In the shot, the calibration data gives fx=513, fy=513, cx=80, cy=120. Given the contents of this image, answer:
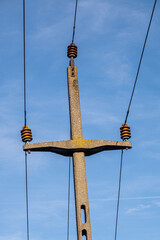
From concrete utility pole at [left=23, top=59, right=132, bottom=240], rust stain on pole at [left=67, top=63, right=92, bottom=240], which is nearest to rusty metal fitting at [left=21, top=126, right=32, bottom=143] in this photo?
concrete utility pole at [left=23, top=59, right=132, bottom=240]

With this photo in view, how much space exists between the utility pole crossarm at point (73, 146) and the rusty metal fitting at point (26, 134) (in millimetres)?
396

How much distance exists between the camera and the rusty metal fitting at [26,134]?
13.9 metres

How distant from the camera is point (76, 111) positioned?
13891 millimetres

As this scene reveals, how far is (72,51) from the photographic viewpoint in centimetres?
1510

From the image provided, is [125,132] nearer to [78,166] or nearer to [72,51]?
[78,166]

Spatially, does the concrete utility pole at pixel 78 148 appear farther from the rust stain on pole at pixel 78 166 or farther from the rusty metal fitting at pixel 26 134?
the rusty metal fitting at pixel 26 134

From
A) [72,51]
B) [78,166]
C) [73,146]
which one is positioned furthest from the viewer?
[72,51]

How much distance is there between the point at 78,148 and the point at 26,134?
5.37 feet

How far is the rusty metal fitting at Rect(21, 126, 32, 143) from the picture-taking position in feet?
45.5

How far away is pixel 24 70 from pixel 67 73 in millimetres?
2232

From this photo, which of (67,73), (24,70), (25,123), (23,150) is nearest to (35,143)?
(23,150)

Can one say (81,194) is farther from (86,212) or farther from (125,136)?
(125,136)

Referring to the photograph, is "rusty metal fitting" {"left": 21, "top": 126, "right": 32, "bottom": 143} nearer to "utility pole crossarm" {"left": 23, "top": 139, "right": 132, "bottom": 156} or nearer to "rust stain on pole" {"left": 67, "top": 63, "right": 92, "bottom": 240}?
"utility pole crossarm" {"left": 23, "top": 139, "right": 132, "bottom": 156}

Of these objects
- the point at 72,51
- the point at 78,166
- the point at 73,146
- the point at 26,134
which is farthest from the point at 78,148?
the point at 72,51
